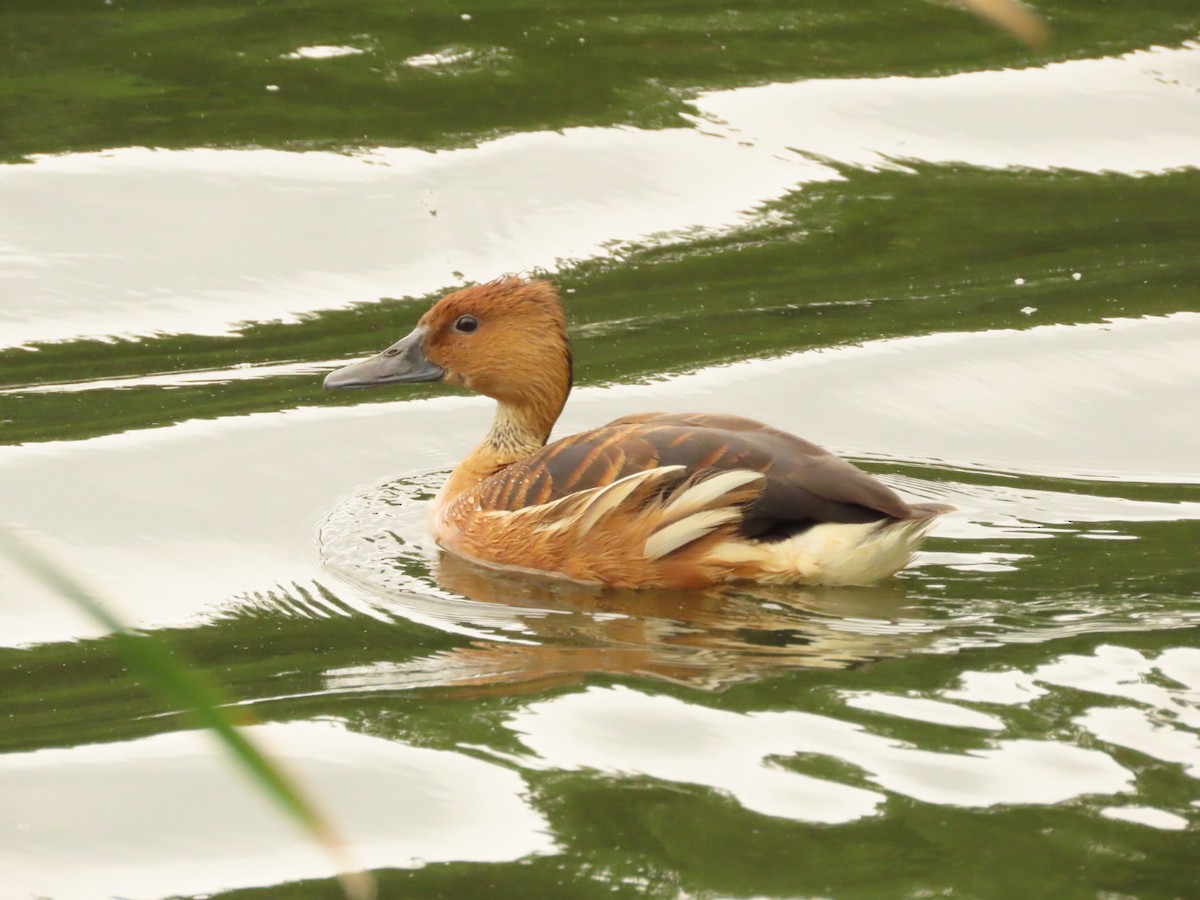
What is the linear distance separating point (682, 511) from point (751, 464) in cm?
29

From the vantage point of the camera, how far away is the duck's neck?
704cm

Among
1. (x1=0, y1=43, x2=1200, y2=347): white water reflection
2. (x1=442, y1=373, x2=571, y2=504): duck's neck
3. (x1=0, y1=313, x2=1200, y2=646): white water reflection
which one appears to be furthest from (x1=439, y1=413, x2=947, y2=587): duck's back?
(x1=0, y1=43, x2=1200, y2=347): white water reflection

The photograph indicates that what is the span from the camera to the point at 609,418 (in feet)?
24.6

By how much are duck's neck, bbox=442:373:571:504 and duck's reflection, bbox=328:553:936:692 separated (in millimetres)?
822

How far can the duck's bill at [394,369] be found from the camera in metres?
7.06

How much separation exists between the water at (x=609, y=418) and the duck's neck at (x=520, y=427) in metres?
0.32

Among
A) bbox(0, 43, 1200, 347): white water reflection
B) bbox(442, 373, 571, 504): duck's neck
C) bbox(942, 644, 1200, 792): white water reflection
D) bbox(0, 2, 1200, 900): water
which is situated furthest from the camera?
bbox(0, 43, 1200, 347): white water reflection

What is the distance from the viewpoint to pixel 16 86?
972 cm

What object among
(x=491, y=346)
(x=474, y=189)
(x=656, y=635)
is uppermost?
(x=474, y=189)

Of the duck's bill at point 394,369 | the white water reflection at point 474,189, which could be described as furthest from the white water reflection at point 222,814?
the white water reflection at point 474,189

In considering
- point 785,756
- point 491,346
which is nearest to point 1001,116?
point 491,346

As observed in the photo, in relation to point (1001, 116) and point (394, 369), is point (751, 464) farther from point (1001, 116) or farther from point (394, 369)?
point (1001, 116)

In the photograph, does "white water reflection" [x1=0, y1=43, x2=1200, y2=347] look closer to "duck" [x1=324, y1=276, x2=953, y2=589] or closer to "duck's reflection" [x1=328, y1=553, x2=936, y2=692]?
"duck" [x1=324, y1=276, x2=953, y2=589]

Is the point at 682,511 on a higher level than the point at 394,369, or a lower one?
lower
